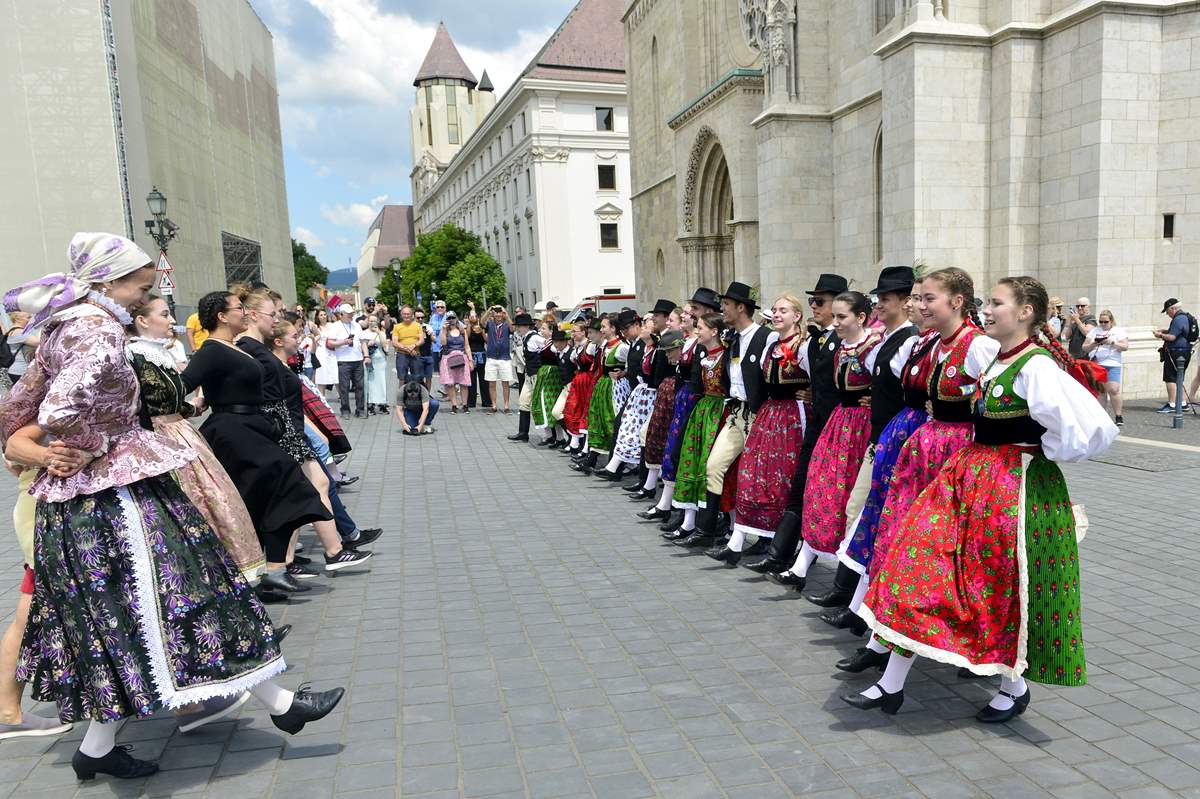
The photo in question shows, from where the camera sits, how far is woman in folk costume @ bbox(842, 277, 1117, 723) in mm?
3283

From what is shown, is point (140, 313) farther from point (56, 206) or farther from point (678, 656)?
point (56, 206)

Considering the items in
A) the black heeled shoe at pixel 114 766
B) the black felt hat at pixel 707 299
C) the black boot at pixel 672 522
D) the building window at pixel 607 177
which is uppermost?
the building window at pixel 607 177

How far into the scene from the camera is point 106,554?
299cm

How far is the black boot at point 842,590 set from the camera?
4773mm

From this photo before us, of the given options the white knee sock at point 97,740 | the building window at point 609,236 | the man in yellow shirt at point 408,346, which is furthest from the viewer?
the building window at point 609,236

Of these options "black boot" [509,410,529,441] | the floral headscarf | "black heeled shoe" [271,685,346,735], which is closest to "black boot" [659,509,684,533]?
"black heeled shoe" [271,685,346,735]

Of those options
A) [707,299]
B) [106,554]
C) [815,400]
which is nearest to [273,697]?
[106,554]

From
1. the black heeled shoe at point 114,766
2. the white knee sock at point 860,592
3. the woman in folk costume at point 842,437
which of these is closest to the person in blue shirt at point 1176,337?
the woman in folk costume at point 842,437

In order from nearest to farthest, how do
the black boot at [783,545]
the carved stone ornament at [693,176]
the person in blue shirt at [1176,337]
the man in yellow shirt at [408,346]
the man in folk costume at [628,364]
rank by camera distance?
the black boot at [783,545] < the man in folk costume at [628,364] < the person in blue shirt at [1176,337] < the man in yellow shirt at [408,346] < the carved stone ornament at [693,176]

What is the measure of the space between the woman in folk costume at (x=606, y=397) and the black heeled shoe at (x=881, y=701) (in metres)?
5.96

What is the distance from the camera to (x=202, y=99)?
31094 millimetres

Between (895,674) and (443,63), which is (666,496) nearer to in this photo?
(895,674)

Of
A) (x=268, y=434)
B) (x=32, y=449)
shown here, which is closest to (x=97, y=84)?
(x=268, y=434)

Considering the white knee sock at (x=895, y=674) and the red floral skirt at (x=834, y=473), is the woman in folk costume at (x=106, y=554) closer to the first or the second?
the white knee sock at (x=895, y=674)
